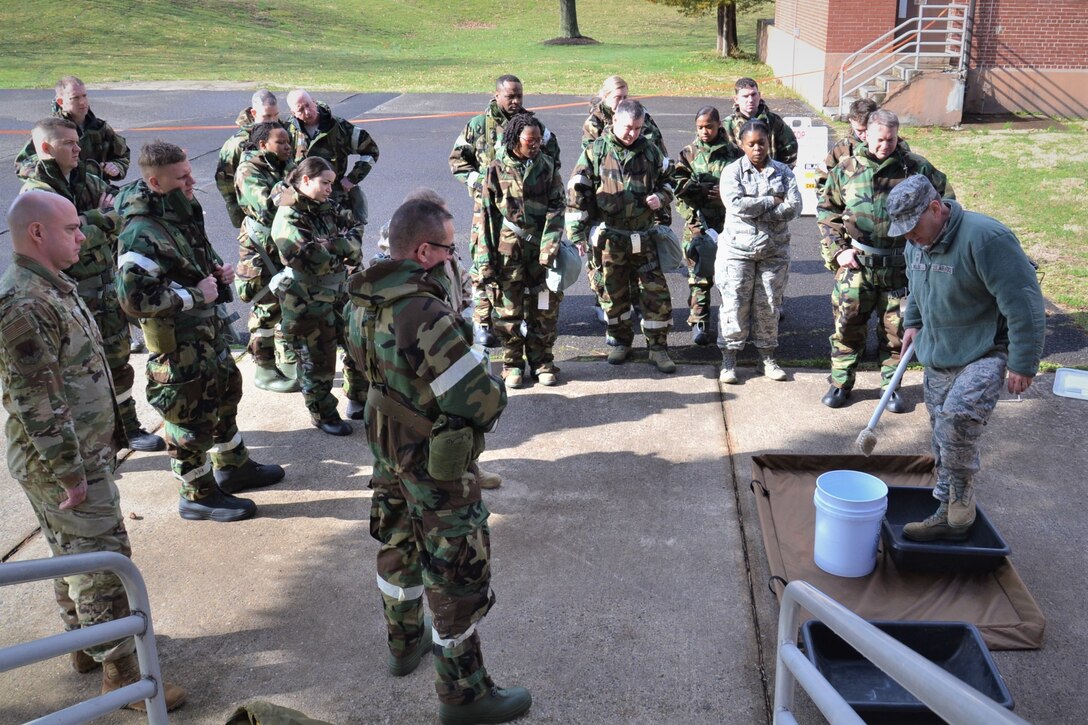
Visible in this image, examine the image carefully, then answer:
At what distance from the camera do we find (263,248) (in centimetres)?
726

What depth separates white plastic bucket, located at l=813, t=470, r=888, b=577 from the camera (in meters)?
4.91

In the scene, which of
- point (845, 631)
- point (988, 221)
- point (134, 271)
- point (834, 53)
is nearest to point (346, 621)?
point (134, 271)

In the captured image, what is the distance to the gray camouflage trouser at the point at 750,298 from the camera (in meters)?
7.49

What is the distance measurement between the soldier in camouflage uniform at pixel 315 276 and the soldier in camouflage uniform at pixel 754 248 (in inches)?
113

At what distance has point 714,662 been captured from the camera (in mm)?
4473

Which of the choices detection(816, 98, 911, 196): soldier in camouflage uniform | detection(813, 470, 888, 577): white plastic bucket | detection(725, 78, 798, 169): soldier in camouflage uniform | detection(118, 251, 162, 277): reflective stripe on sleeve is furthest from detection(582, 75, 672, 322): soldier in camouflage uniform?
detection(118, 251, 162, 277): reflective stripe on sleeve

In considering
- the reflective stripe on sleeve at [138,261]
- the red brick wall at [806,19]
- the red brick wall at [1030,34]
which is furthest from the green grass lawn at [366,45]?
the reflective stripe on sleeve at [138,261]

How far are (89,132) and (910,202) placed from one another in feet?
24.5

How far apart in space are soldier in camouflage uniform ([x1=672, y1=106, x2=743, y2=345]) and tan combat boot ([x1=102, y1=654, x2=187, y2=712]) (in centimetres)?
548

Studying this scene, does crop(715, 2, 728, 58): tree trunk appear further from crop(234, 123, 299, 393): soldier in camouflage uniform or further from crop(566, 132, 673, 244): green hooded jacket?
crop(234, 123, 299, 393): soldier in camouflage uniform

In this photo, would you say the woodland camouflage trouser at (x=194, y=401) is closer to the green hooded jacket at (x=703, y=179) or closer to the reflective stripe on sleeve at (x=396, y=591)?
the reflective stripe on sleeve at (x=396, y=591)

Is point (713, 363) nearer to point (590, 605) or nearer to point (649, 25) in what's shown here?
point (590, 605)

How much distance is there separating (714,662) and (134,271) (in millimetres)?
3642

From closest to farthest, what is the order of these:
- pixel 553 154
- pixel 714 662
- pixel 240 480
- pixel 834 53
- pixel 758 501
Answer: pixel 714 662, pixel 758 501, pixel 240 480, pixel 553 154, pixel 834 53
